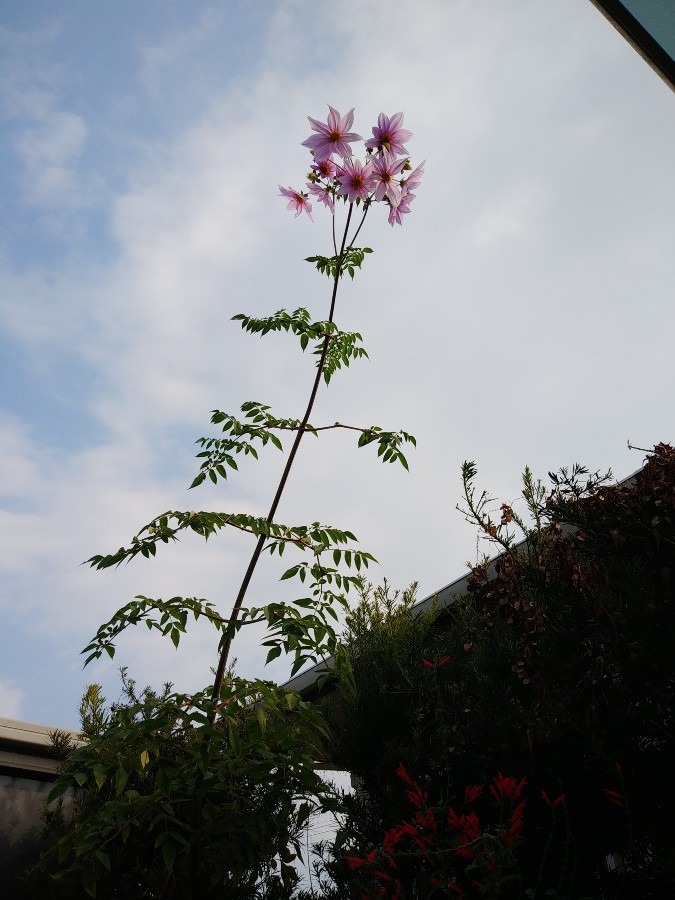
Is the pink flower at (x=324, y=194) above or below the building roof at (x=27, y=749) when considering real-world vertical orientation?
above

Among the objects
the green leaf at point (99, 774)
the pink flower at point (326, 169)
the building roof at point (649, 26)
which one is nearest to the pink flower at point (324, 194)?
the pink flower at point (326, 169)

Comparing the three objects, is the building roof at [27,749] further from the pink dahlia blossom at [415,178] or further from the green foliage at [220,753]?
the pink dahlia blossom at [415,178]

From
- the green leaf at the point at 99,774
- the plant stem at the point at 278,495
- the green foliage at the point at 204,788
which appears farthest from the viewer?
the plant stem at the point at 278,495

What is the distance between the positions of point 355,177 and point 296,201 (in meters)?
0.39

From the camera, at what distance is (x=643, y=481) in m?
2.60

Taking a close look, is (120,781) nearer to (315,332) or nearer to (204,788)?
(204,788)

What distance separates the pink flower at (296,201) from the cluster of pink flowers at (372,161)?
23 cm

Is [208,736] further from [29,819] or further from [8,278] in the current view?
[8,278]

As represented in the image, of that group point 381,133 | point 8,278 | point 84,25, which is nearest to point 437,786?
point 381,133

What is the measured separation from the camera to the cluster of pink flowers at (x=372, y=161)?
9.71 ft

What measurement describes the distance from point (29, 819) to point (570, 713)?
2868mm

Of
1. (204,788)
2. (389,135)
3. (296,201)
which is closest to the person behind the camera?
(204,788)

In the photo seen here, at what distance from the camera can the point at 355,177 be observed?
3.01 metres

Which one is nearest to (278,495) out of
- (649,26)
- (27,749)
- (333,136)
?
(333,136)
